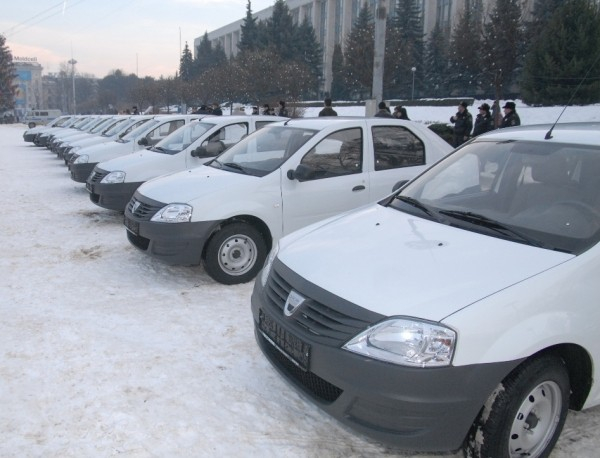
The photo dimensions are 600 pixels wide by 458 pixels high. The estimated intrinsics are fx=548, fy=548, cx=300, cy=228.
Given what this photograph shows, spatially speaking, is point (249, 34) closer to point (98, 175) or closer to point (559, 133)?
point (98, 175)

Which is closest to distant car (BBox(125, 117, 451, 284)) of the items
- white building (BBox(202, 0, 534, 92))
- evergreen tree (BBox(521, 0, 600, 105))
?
evergreen tree (BBox(521, 0, 600, 105))

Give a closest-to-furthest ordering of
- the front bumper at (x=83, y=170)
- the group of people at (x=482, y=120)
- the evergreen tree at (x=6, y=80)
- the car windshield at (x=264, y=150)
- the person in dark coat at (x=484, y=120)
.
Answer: the car windshield at (x=264, y=150)
the front bumper at (x=83, y=170)
the group of people at (x=482, y=120)
the person in dark coat at (x=484, y=120)
the evergreen tree at (x=6, y=80)

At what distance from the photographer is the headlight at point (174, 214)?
17.5 feet

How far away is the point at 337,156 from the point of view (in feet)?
19.3

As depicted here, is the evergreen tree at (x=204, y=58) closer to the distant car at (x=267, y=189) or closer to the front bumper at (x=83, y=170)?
the front bumper at (x=83, y=170)

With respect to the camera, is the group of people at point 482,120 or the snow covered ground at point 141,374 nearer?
the snow covered ground at point 141,374

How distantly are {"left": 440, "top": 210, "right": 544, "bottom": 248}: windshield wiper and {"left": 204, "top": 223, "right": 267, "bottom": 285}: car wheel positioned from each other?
8.19 ft

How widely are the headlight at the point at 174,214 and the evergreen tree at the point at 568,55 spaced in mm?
33315

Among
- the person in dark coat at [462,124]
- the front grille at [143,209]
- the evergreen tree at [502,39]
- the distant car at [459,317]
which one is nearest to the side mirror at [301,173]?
the front grille at [143,209]

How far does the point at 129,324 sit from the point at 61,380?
977 mm

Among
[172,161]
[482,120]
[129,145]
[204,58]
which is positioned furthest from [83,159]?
[204,58]

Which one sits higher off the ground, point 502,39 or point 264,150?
point 502,39

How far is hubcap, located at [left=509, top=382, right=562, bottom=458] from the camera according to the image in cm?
266

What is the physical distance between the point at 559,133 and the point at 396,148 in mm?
2656
